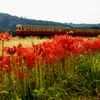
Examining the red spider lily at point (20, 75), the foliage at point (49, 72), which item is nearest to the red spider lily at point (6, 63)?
the foliage at point (49, 72)

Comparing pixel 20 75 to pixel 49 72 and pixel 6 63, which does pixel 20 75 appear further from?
pixel 49 72

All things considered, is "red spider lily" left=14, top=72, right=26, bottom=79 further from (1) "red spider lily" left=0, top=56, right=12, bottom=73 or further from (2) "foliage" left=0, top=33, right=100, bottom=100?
(1) "red spider lily" left=0, top=56, right=12, bottom=73

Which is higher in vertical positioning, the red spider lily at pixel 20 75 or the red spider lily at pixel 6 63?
the red spider lily at pixel 6 63

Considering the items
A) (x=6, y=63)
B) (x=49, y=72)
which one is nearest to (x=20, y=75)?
(x=6, y=63)

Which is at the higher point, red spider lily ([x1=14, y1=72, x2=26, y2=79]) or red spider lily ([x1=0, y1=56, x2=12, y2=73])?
red spider lily ([x1=0, y1=56, x2=12, y2=73])

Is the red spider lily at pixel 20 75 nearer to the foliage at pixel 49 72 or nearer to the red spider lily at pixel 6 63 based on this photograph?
the foliage at pixel 49 72

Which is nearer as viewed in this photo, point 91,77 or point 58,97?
point 58,97

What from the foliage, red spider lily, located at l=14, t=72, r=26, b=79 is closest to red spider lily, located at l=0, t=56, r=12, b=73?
the foliage

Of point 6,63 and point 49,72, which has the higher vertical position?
point 6,63

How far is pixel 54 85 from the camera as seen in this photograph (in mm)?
5141

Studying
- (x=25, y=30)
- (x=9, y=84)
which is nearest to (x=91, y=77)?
(x=9, y=84)

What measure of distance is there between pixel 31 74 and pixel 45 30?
22.5 metres

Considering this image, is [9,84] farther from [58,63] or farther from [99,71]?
[99,71]

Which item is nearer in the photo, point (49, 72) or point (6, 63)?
point (6, 63)
